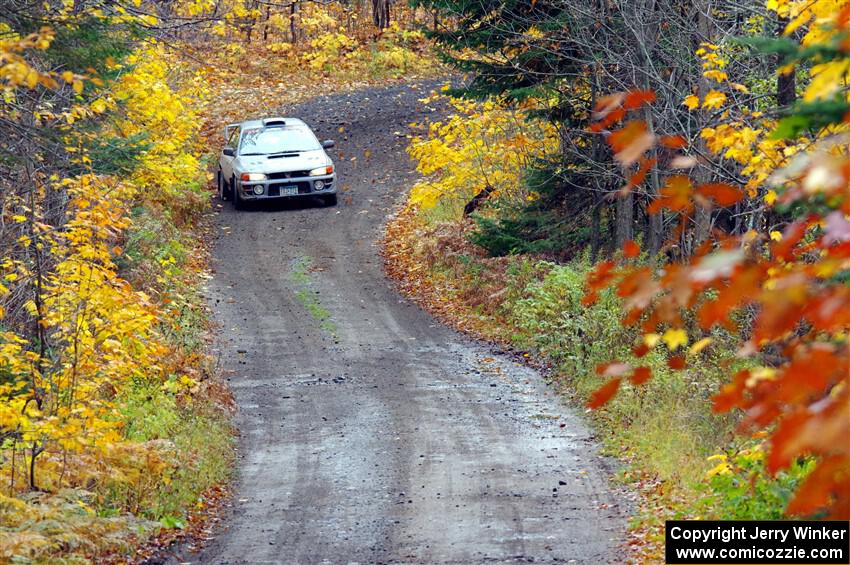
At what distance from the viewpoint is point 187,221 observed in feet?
77.1

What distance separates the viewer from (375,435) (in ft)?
38.9

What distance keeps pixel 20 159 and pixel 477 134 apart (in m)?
13.1

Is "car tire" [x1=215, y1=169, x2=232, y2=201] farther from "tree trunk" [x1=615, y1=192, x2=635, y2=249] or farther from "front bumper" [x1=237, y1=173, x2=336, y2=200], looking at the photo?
"tree trunk" [x1=615, y1=192, x2=635, y2=249]

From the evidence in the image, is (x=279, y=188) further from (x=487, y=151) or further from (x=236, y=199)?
(x=487, y=151)

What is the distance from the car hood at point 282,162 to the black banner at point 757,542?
1761cm

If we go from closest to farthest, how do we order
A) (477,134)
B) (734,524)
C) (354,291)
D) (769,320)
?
(769,320), (734,524), (354,291), (477,134)

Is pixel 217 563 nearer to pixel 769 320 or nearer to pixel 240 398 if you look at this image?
pixel 240 398

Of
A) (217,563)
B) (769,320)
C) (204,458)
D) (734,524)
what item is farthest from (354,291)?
(769,320)

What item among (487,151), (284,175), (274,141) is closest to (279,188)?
(284,175)

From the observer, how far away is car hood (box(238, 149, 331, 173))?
23.8 m

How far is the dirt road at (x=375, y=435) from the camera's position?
8.62 meters

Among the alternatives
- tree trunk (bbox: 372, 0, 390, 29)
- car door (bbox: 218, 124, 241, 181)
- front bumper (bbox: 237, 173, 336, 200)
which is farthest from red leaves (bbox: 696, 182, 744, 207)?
tree trunk (bbox: 372, 0, 390, 29)

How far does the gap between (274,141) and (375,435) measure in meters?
13.8

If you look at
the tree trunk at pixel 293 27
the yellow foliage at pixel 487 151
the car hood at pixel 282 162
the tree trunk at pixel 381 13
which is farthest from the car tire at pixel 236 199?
the tree trunk at pixel 381 13
